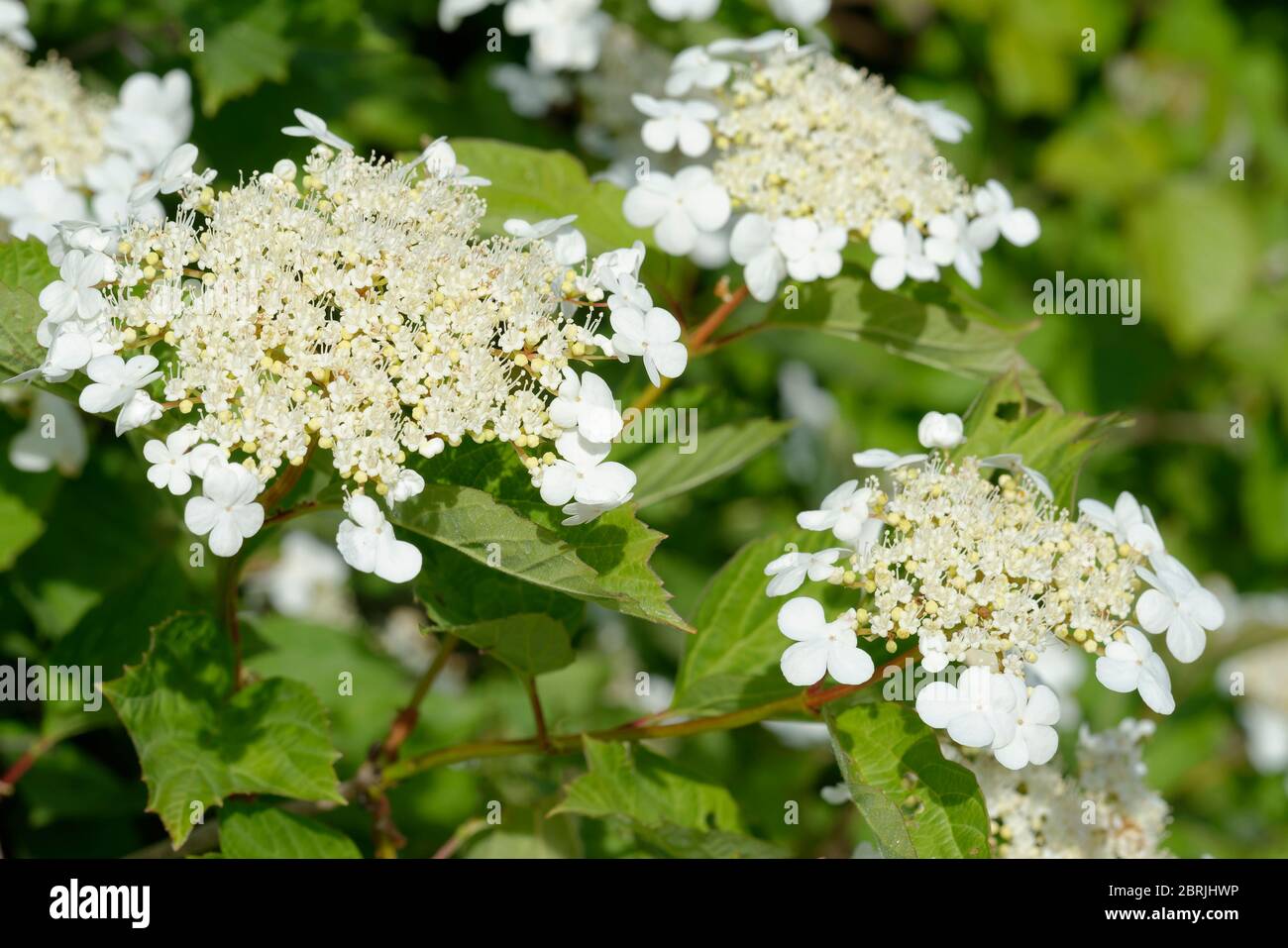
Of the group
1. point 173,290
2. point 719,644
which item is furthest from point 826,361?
point 173,290

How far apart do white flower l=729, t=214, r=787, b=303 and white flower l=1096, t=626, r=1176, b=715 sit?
649 mm

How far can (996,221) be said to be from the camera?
1887 millimetres

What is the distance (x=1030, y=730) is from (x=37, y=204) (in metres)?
1.57

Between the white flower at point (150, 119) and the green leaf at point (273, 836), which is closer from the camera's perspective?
the green leaf at point (273, 836)

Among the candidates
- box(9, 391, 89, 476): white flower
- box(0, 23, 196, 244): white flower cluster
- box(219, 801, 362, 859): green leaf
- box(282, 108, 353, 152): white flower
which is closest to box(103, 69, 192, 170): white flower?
box(0, 23, 196, 244): white flower cluster

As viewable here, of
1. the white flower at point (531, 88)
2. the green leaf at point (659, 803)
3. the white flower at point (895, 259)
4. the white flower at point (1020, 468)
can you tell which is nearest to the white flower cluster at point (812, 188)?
the white flower at point (895, 259)

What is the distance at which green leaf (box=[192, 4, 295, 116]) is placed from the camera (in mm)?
2100

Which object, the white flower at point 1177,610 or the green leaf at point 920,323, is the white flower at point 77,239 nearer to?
the green leaf at point 920,323

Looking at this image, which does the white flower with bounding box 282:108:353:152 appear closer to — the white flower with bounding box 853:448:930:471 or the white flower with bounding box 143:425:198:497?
the white flower with bounding box 143:425:198:497

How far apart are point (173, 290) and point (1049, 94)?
2.94m

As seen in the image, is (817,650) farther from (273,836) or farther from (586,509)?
(273,836)

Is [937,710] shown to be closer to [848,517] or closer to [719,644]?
[848,517]

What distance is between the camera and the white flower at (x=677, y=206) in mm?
1749

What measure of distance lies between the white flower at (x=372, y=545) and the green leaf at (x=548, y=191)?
0.63 metres
